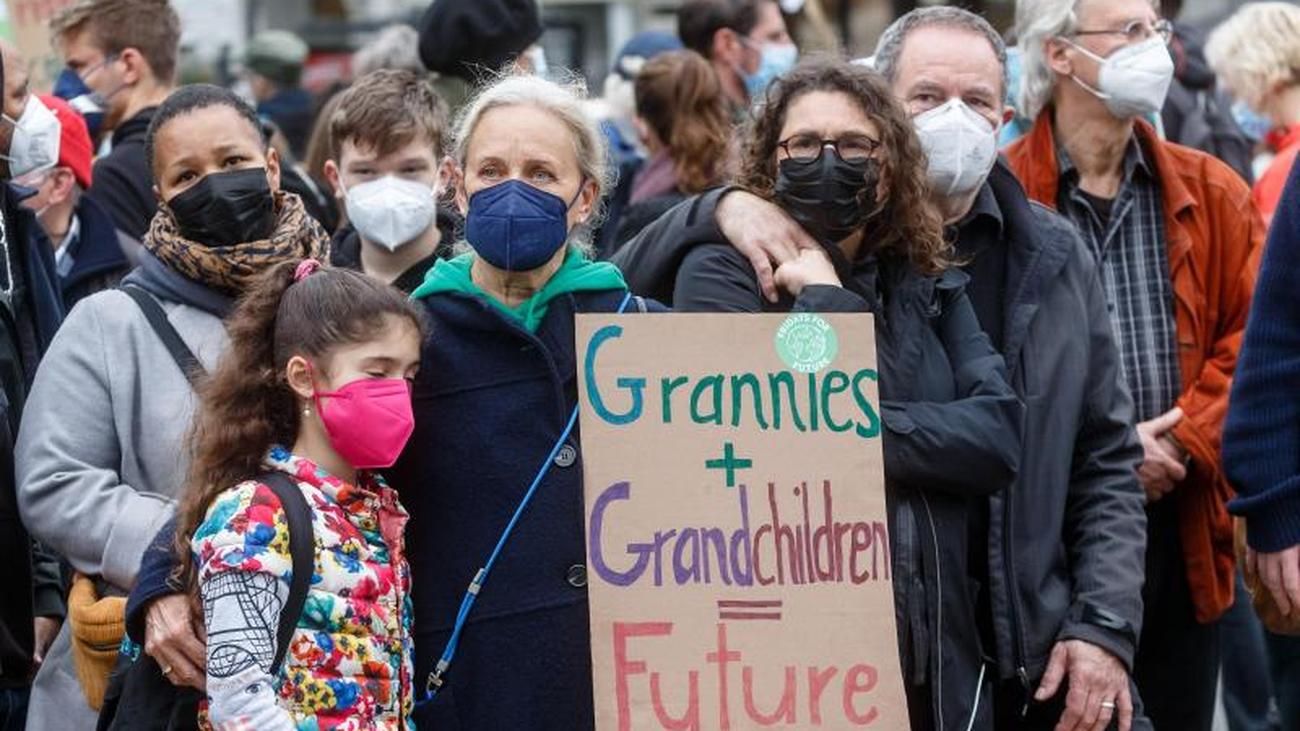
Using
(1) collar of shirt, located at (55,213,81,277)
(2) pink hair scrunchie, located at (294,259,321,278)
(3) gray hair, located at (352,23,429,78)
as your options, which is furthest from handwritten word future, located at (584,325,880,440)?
(3) gray hair, located at (352,23,429,78)

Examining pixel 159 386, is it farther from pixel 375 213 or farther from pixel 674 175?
pixel 674 175

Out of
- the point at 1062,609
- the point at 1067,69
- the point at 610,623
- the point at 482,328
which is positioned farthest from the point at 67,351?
the point at 1067,69

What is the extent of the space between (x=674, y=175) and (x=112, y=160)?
6.30ft

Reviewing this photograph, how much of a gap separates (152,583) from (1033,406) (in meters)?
1.85

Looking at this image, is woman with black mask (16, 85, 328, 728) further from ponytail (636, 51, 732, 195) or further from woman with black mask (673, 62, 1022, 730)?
ponytail (636, 51, 732, 195)

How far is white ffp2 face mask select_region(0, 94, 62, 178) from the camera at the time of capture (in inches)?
220

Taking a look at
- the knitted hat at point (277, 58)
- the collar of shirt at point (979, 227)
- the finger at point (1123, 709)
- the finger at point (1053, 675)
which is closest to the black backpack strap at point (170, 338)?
the collar of shirt at point (979, 227)

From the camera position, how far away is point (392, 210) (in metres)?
5.67

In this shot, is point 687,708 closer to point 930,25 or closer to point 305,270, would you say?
point 305,270

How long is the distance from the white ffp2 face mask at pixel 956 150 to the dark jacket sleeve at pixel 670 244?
545 millimetres

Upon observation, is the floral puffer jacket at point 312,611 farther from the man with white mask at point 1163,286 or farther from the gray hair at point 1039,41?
the gray hair at point 1039,41

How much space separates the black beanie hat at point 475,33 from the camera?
23.0 ft

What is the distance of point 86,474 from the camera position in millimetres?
4289

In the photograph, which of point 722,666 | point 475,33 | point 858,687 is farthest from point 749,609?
point 475,33
